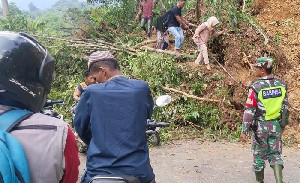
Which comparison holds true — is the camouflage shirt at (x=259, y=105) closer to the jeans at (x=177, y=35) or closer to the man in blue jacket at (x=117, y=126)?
the man in blue jacket at (x=117, y=126)

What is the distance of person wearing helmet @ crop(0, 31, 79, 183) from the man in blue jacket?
85 centimetres

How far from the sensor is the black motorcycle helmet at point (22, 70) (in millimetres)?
1575

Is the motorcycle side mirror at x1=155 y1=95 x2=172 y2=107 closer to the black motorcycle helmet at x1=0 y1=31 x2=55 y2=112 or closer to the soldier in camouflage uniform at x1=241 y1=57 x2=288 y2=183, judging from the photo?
the soldier in camouflage uniform at x1=241 y1=57 x2=288 y2=183

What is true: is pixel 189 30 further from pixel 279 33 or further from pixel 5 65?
pixel 5 65

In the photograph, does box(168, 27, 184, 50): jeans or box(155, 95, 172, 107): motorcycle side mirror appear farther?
box(168, 27, 184, 50): jeans

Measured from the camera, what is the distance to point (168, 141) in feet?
25.7

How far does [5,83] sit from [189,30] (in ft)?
33.1

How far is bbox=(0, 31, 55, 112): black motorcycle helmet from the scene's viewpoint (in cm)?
158

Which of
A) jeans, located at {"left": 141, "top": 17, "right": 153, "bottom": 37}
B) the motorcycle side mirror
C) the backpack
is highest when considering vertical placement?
jeans, located at {"left": 141, "top": 17, "right": 153, "bottom": 37}

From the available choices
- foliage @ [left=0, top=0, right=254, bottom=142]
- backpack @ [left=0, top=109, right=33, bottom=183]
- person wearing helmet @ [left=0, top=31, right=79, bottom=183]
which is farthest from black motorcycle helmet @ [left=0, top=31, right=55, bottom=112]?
foliage @ [left=0, top=0, right=254, bottom=142]

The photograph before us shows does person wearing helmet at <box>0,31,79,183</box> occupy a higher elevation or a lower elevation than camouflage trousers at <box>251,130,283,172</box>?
higher

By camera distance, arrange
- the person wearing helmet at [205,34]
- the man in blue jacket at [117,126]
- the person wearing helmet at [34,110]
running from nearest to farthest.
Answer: the person wearing helmet at [34,110] < the man in blue jacket at [117,126] < the person wearing helmet at [205,34]

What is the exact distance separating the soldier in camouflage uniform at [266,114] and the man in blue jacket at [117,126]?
2518 millimetres

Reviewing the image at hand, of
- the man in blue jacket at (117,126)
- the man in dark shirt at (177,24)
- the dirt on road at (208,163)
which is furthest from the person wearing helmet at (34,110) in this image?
the man in dark shirt at (177,24)
